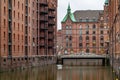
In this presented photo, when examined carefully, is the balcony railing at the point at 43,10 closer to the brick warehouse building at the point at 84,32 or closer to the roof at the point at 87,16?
the brick warehouse building at the point at 84,32

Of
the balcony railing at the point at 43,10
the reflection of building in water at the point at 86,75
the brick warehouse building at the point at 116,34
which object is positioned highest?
the balcony railing at the point at 43,10

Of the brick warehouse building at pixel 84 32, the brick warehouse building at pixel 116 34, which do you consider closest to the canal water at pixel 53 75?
the brick warehouse building at pixel 116 34

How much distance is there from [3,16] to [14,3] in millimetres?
10172

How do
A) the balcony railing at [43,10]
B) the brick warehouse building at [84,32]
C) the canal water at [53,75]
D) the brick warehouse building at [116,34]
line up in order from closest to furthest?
the canal water at [53,75]
the brick warehouse building at [116,34]
the balcony railing at [43,10]
the brick warehouse building at [84,32]

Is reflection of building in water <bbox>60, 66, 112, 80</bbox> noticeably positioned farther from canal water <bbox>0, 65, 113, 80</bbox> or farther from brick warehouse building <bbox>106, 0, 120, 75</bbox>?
brick warehouse building <bbox>106, 0, 120, 75</bbox>

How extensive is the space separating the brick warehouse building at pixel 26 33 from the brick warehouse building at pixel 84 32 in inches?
1751

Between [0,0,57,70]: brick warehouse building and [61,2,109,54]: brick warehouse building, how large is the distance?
44.5m

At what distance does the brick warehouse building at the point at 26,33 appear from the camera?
82625 mm

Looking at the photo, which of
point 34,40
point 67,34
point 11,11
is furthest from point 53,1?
point 11,11

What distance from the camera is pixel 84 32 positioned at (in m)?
189

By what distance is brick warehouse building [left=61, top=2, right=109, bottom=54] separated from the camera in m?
186

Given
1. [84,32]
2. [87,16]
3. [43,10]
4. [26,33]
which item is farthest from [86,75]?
[84,32]

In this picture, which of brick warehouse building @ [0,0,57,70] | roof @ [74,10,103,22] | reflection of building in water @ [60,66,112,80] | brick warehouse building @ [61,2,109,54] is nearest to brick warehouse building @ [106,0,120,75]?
reflection of building in water @ [60,66,112,80]

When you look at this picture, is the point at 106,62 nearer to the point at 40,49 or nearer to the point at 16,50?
the point at 40,49
